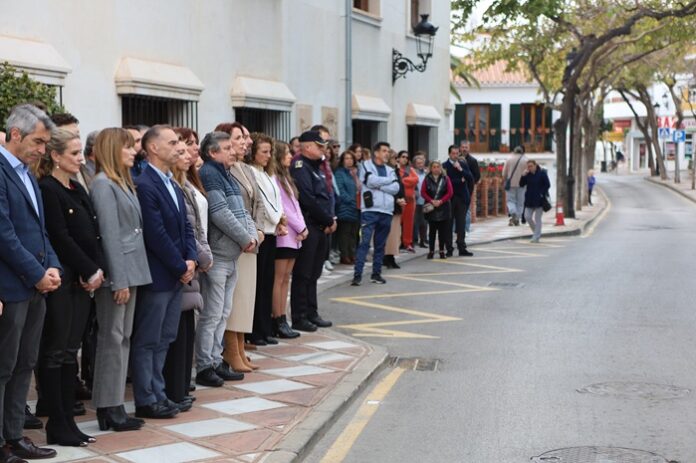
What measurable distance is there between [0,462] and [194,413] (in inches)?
71.8

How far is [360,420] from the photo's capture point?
8070 mm

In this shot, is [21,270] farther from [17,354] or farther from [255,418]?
[255,418]

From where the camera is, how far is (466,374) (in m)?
9.70

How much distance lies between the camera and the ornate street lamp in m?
23.4

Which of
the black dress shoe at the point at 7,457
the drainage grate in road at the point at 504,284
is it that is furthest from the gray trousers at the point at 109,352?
the drainage grate in road at the point at 504,284

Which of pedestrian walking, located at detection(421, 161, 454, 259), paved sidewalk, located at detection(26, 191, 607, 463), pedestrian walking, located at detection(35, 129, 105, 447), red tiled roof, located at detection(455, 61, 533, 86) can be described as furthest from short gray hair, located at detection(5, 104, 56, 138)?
red tiled roof, located at detection(455, 61, 533, 86)

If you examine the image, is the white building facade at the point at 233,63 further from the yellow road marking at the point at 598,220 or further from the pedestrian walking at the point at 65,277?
the pedestrian walking at the point at 65,277

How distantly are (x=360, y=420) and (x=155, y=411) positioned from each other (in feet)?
4.66

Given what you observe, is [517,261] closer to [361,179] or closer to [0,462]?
[361,179]

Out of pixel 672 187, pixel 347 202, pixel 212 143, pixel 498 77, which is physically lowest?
pixel 672 187

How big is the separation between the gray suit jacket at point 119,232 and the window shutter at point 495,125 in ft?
179

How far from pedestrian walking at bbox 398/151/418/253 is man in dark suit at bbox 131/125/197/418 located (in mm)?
12688

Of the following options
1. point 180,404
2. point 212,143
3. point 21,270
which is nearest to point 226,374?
point 180,404

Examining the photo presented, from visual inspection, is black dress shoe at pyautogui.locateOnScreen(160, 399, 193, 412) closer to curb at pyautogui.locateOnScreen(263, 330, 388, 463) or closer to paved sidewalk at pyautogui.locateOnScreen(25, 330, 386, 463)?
paved sidewalk at pyautogui.locateOnScreen(25, 330, 386, 463)
